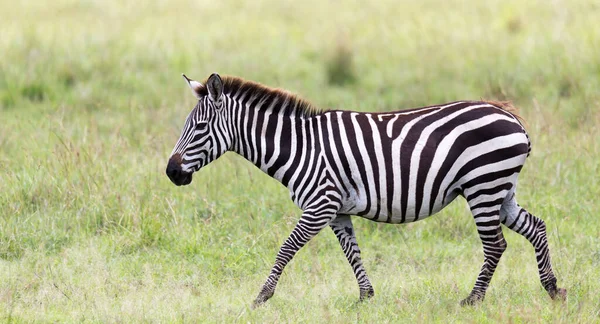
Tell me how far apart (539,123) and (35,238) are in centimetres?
595

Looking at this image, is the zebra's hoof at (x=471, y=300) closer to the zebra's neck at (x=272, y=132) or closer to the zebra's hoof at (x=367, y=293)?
the zebra's hoof at (x=367, y=293)

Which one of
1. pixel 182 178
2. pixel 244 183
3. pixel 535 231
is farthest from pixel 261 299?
pixel 244 183

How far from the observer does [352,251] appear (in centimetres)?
670

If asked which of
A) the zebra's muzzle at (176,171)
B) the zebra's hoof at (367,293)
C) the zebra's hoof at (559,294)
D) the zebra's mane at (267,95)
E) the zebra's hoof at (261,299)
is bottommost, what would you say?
the zebra's hoof at (367,293)

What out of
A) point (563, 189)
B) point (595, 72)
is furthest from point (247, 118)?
point (595, 72)

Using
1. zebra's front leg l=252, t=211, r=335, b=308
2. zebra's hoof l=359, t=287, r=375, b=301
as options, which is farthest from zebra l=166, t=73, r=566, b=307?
zebra's hoof l=359, t=287, r=375, b=301

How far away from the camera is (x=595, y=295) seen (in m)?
6.34

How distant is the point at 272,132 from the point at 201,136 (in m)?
0.54

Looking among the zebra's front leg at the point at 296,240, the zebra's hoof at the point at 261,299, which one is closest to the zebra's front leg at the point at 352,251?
the zebra's front leg at the point at 296,240

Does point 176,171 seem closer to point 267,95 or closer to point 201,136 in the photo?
point 201,136

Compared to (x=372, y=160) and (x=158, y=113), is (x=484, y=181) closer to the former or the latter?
(x=372, y=160)

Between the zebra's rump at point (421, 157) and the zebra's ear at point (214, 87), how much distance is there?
83cm

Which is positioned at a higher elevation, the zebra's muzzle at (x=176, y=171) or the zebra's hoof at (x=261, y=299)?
the zebra's muzzle at (x=176, y=171)

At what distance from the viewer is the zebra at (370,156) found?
20.5ft
